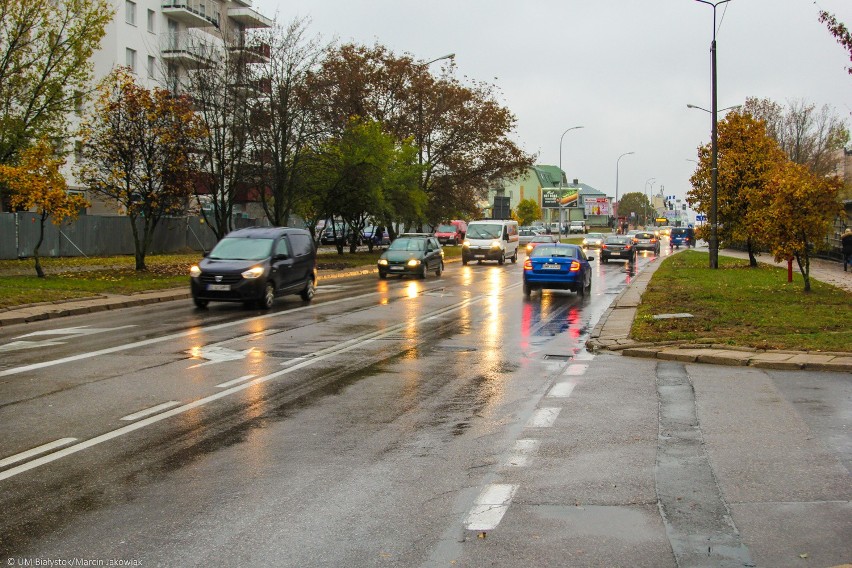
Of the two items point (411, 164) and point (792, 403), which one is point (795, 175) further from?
point (411, 164)

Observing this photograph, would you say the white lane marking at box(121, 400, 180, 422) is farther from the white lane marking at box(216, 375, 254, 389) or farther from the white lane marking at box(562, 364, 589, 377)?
the white lane marking at box(562, 364, 589, 377)

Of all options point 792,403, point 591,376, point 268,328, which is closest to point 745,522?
point 792,403

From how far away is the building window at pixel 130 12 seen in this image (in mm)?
54250

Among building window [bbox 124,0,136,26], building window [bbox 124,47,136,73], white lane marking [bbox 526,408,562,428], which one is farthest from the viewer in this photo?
building window [bbox 124,0,136,26]

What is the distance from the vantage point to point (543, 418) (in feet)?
27.3

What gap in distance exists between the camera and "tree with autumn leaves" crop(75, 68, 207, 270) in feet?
91.5

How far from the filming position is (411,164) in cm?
5066

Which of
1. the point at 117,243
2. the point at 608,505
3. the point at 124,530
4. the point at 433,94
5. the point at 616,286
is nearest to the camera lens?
the point at 124,530

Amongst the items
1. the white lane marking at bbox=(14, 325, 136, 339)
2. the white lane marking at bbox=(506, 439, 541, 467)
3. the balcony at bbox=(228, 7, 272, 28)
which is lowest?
the white lane marking at bbox=(506, 439, 541, 467)

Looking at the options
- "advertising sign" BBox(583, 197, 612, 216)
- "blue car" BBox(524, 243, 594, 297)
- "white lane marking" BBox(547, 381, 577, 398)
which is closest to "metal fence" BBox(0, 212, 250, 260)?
"blue car" BBox(524, 243, 594, 297)

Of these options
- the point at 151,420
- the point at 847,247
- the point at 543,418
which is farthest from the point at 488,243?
the point at 151,420

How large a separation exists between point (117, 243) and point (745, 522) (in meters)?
41.6

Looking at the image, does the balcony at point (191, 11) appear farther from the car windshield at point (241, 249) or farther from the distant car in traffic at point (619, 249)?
the car windshield at point (241, 249)

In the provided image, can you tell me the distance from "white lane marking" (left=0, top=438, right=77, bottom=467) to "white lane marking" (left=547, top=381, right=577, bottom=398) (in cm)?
476
